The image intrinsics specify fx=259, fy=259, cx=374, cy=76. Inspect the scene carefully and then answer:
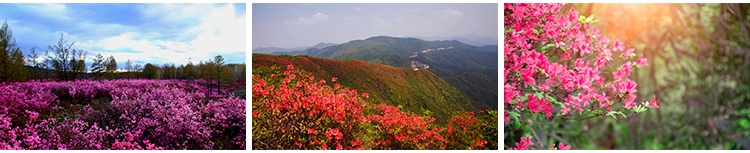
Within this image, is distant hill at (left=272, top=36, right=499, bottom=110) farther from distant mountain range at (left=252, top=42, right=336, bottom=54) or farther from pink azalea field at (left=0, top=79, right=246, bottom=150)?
pink azalea field at (left=0, top=79, right=246, bottom=150)

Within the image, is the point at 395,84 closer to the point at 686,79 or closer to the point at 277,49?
the point at 277,49

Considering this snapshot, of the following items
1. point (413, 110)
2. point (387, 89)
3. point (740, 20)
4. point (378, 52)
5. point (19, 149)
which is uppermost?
point (740, 20)

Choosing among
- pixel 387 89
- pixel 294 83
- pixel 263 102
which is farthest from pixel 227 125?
pixel 387 89

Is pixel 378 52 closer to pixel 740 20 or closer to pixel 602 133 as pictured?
pixel 602 133

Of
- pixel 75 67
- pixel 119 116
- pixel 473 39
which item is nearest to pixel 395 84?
pixel 473 39

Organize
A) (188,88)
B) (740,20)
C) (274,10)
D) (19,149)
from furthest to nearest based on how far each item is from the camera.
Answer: (188,88)
(740,20)
(274,10)
(19,149)

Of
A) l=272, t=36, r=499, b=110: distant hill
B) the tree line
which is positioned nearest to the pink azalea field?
the tree line

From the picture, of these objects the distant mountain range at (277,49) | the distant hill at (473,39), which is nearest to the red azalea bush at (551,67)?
the distant hill at (473,39)

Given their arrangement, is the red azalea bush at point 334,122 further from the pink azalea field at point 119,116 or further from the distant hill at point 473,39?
the distant hill at point 473,39
